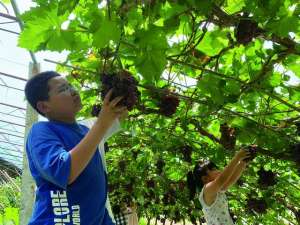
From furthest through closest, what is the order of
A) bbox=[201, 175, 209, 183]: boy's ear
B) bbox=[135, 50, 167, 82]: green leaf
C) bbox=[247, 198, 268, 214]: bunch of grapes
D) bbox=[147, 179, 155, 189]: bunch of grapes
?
bbox=[147, 179, 155, 189]: bunch of grapes < bbox=[247, 198, 268, 214]: bunch of grapes < bbox=[201, 175, 209, 183]: boy's ear < bbox=[135, 50, 167, 82]: green leaf

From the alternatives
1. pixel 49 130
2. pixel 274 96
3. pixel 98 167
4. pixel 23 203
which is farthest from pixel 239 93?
pixel 23 203

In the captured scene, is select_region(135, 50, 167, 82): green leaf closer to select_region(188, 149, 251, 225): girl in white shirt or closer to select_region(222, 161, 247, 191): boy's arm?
select_region(188, 149, 251, 225): girl in white shirt

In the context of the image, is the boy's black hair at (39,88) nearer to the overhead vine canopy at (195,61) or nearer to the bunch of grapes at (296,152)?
the overhead vine canopy at (195,61)

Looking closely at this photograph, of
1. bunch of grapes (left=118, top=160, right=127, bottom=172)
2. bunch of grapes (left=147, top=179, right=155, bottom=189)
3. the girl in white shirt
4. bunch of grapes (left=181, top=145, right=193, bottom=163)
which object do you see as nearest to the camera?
the girl in white shirt

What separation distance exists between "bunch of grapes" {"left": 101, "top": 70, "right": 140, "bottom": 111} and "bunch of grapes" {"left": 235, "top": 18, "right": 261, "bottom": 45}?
0.52 meters

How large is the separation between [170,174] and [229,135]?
9.35 ft

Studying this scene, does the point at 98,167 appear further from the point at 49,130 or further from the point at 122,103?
the point at 122,103

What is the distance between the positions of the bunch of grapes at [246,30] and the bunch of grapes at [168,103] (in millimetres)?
903

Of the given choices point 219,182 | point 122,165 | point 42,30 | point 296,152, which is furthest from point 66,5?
point 122,165

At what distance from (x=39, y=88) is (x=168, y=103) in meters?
0.89

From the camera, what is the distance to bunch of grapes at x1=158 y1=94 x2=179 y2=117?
9.61 ft

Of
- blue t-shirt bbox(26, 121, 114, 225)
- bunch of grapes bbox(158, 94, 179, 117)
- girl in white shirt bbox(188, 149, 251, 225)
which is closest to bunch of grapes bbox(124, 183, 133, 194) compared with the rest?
girl in white shirt bbox(188, 149, 251, 225)

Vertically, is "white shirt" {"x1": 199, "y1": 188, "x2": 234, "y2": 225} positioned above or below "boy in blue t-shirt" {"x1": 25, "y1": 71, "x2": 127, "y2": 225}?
below

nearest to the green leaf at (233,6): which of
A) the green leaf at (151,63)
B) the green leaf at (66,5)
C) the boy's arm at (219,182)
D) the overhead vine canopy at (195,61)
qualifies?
the overhead vine canopy at (195,61)
